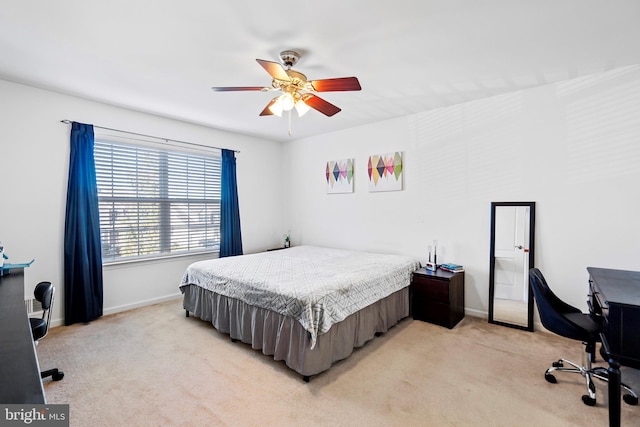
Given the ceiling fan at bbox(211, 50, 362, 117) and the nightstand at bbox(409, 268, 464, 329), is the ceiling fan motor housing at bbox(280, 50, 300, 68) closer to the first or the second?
the ceiling fan at bbox(211, 50, 362, 117)

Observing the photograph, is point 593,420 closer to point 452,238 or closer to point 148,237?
point 452,238

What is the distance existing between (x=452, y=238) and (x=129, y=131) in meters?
4.28

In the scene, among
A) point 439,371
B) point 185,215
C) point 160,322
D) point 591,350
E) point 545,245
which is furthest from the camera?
point 185,215

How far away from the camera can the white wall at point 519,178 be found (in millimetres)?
2719

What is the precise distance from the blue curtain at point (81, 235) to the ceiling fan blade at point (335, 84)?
112 inches

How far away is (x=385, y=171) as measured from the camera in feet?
13.8

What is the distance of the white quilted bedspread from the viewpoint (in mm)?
2295

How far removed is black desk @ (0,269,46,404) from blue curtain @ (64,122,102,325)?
1830mm

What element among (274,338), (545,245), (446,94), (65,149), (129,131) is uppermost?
(446,94)

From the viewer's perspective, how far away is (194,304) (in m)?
3.39

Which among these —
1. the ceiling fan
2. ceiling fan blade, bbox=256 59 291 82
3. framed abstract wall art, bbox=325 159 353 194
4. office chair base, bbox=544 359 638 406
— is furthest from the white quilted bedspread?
ceiling fan blade, bbox=256 59 291 82

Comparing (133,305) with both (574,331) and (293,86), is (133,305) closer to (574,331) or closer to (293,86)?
(293,86)

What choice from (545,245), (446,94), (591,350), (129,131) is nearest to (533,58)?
(446,94)

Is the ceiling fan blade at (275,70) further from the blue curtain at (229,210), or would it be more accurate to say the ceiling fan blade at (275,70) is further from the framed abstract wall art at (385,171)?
the blue curtain at (229,210)
